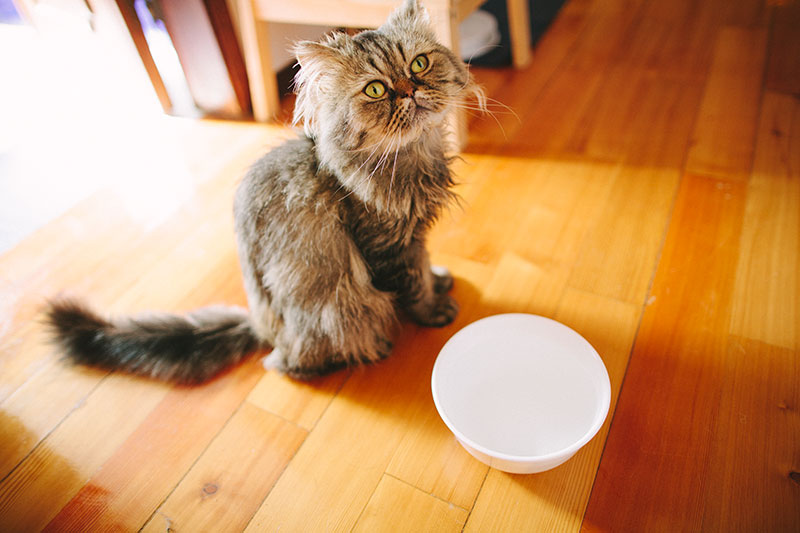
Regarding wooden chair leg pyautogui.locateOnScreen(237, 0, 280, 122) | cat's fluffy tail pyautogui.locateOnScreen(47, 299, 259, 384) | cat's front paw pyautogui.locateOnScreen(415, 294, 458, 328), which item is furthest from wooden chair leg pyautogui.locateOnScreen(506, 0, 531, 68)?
cat's fluffy tail pyautogui.locateOnScreen(47, 299, 259, 384)

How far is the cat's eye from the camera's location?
2.78 feet

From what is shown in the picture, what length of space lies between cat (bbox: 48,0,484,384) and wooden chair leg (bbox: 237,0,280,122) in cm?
96

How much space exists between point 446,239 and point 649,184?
712mm

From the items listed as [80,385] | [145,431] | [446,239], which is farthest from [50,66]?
[446,239]

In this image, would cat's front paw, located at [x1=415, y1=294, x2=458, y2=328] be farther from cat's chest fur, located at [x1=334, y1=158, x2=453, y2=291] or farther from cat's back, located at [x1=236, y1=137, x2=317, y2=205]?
cat's back, located at [x1=236, y1=137, x2=317, y2=205]

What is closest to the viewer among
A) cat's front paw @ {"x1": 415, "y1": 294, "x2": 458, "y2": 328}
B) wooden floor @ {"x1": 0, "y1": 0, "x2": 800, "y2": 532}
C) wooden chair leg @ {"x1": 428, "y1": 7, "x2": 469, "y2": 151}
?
wooden floor @ {"x1": 0, "y1": 0, "x2": 800, "y2": 532}

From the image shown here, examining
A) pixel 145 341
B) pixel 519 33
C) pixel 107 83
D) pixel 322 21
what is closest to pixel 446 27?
pixel 322 21

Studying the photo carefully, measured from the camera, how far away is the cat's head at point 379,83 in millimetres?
837

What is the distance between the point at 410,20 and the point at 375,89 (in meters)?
0.17

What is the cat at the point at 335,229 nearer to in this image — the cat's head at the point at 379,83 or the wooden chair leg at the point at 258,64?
the cat's head at the point at 379,83

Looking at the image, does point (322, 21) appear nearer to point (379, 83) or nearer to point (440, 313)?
point (379, 83)

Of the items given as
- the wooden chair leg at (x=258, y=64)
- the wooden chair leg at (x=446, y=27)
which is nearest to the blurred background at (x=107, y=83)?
the wooden chair leg at (x=258, y=64)

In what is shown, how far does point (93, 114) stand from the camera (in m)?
1.94

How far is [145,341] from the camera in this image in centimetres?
108
